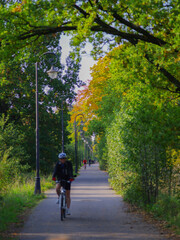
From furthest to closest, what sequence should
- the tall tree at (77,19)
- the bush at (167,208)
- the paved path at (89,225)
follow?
the bush at (167,208), the tall tree at (77,19), the paved path at (89,225)

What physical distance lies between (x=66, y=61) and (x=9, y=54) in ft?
87.3

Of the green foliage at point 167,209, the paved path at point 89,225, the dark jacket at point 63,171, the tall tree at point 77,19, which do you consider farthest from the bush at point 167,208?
the tall tree at point 77,19

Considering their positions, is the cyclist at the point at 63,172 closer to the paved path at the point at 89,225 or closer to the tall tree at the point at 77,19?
the paved path at the point at 89,225

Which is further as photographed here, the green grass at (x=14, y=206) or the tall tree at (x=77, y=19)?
the green grass at (x=14, y=206)

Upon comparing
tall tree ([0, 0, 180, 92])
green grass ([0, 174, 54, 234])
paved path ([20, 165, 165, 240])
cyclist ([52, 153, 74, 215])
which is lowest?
paved path ([20, 165, 165, 240])

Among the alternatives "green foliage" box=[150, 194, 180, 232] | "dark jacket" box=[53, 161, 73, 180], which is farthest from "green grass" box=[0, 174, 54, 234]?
"green foliage" box=[150, 194, 180, 232]

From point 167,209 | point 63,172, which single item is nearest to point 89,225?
point 63,172

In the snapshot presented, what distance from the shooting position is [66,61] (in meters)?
36.5

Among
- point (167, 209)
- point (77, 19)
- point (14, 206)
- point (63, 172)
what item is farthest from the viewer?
point (14, 206)

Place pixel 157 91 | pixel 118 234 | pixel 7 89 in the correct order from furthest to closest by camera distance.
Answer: pixel 7 89 → pixel 157 91 → pixel 118 234

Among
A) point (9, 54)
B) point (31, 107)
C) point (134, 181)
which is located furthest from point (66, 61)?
point (9, 54)

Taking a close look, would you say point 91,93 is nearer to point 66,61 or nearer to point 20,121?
point 66,61

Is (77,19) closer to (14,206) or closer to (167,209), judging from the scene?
(167,209)

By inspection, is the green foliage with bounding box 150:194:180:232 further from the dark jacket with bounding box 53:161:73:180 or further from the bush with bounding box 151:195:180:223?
the dark jacket with bounding box 53:161:73:180
